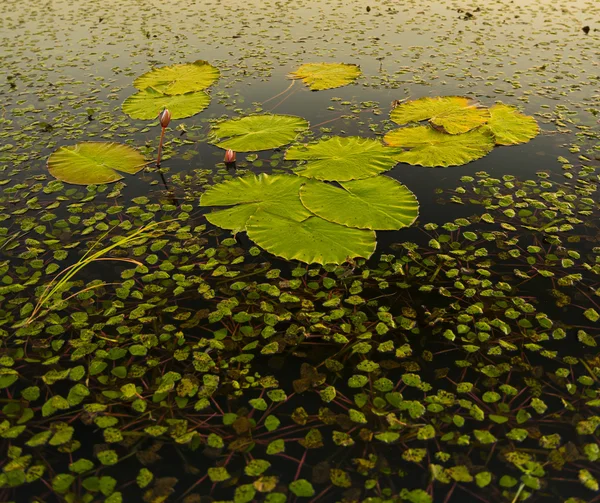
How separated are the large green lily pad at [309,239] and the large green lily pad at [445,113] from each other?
2561mm

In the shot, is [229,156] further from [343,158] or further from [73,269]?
[73,269]

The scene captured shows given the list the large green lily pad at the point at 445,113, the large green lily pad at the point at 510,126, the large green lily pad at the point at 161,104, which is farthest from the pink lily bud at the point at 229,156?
the large green lily pad at the point at 510,126

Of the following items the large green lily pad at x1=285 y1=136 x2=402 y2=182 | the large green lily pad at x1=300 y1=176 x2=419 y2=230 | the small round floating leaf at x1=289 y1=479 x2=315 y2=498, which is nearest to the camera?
the small round floating leaf at x1=289 y1=479 x2=315 y2=498

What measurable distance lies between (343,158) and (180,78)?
4.05 meters

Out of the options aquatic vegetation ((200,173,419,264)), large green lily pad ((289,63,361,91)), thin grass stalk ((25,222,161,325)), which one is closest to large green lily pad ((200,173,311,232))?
aquatic vegetation ((200,173,419,264))

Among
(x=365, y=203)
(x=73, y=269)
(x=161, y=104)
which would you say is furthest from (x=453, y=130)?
(x=73, y=269)

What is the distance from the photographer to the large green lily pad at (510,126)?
5.18 meters

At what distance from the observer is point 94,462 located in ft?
7.48

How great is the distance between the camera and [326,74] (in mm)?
7184

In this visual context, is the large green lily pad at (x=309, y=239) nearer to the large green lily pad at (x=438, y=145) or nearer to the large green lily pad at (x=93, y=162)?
the large green lily pad at (x=438, y=145)

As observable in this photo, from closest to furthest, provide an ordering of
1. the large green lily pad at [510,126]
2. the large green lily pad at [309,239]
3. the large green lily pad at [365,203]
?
the large green lily pad at [309,239]
the large green lily pad at [365,203]
the large green lily pad at [510,126]

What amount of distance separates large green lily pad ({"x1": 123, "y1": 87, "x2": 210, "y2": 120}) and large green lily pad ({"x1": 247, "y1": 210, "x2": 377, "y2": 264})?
309 cm

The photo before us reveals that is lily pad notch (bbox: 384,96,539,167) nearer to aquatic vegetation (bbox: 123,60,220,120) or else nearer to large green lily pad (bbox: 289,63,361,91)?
large green lily pad (bbox: 289,63,361,91)

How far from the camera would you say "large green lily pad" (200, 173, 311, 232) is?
12.9 ft
